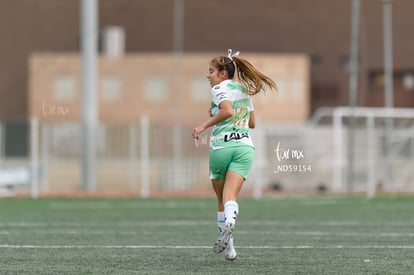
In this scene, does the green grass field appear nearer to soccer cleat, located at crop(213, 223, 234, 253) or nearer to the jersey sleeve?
soccer cleat, located at crop(213, 223, 234, 253)

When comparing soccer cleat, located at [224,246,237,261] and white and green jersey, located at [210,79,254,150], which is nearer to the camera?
soccer cleat, located at [224,246,237,261]

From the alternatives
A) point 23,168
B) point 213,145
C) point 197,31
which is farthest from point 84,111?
point 197,31

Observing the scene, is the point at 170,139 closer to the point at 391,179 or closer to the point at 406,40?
the point at 391,179

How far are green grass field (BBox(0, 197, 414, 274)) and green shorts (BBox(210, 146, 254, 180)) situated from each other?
93cm

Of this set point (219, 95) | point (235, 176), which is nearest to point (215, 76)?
point (219, 95)

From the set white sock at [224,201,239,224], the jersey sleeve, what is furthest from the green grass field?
the jersey sleeve

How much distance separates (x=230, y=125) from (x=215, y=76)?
54 cm

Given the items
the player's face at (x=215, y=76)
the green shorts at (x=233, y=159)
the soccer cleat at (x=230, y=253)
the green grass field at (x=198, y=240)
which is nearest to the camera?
the green grass field at (x=198, y=240)

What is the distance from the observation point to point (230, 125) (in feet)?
39.7

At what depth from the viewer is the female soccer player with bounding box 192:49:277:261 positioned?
11969 mm

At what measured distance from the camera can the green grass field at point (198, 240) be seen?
1150 centimetres

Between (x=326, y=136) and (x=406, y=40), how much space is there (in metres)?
26.4

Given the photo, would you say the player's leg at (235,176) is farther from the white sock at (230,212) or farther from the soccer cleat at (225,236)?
Answer: the soccer cleat at (225,236)

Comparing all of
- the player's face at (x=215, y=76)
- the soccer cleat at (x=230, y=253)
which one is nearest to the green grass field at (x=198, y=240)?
the soccer cleat at (x=230, y=253)
